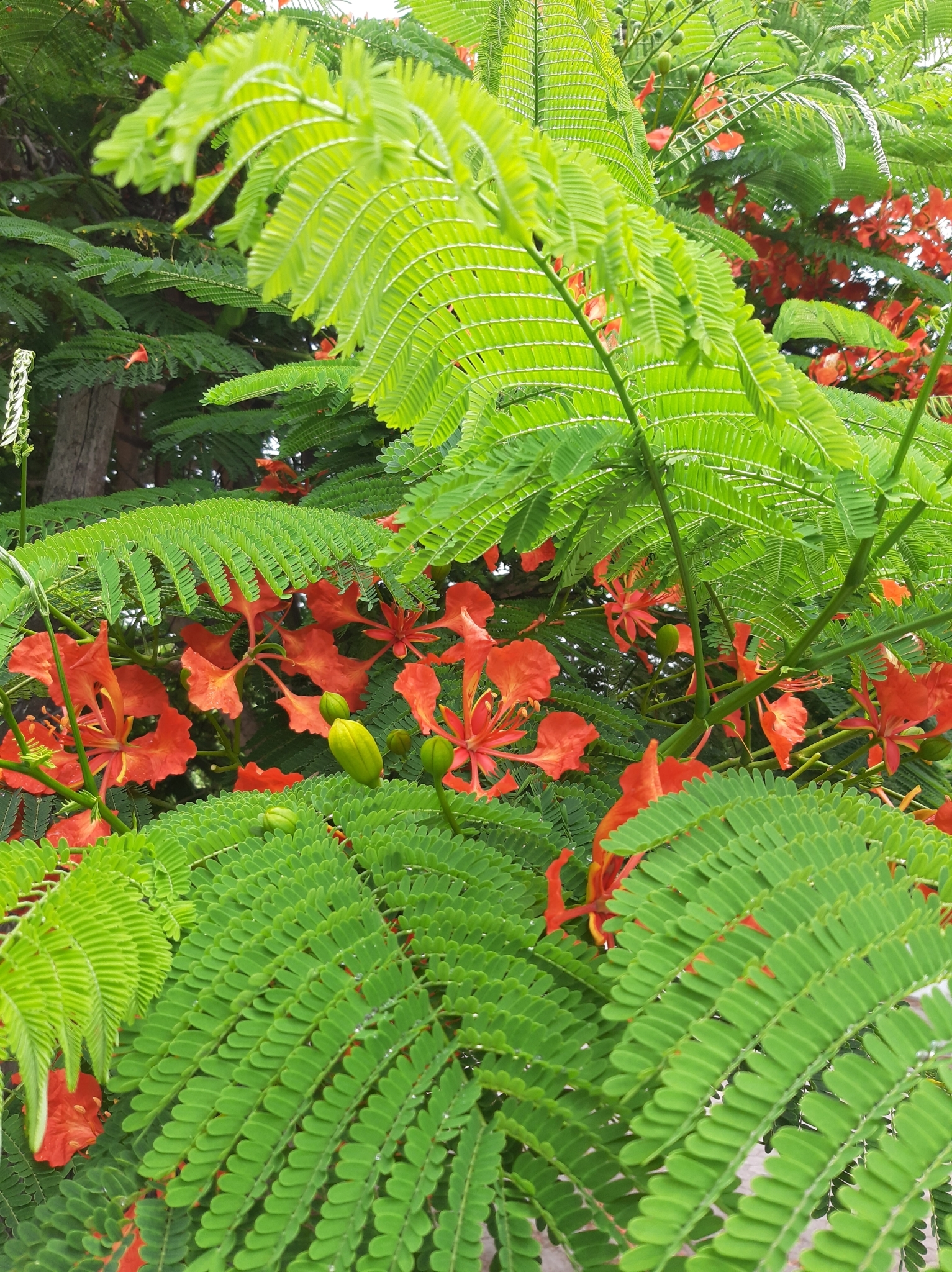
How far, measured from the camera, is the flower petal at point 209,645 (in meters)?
1.11

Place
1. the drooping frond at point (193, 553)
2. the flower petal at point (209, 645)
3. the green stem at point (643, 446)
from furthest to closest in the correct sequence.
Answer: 1. the flower petal at point (209, 645)
2. the drooping frond at point (193, 553)
3. the green stem at point (643, 446)

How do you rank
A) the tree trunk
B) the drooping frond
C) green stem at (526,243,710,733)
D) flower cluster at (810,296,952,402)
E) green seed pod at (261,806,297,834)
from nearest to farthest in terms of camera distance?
green stem at (526,243,710,733), green seed pod at (261,806,297,834), the drooping frond, flower cluster at (810,296,952,402), the tree trunk

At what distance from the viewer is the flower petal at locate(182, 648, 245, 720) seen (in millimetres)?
1064

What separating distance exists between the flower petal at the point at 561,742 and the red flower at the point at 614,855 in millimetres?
223

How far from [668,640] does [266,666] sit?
1.86 ft

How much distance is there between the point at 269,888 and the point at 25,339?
185 centimetres

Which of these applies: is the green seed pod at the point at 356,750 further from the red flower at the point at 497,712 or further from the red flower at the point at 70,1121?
the red flower at the point at 70,1121

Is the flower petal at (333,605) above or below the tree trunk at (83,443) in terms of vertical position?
above

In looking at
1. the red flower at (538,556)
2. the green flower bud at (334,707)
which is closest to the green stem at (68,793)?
the green flower bud at (334,707)

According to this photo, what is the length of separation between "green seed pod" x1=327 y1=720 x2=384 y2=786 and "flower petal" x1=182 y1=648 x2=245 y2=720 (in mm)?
355

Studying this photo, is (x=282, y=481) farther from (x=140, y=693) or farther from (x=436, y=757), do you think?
(x=436, y=757)

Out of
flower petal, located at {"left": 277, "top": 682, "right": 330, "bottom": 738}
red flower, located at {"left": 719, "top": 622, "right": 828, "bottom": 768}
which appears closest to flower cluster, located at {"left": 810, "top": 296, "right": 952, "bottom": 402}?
red flower, located at {"left": 719, "top": 622, "right": 828, "bottom": 768}

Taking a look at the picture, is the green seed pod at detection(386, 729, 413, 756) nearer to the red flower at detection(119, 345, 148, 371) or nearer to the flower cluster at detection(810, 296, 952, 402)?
the red flower at detection(119, 345, 148, 371)

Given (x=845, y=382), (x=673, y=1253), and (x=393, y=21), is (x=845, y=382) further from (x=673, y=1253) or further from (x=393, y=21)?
(x=673, y=1253)
